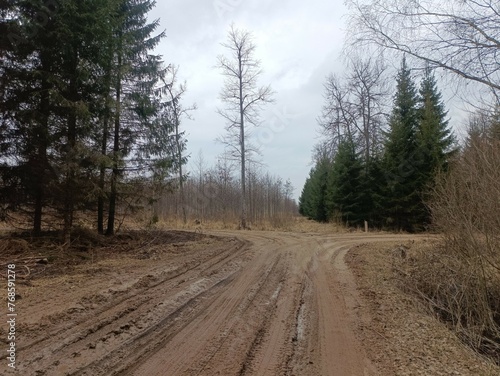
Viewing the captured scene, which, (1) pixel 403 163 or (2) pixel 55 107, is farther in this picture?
(1) pixel 403 163

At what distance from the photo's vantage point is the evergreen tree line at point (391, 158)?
76.8ft

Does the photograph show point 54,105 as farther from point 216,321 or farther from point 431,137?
point 431,137

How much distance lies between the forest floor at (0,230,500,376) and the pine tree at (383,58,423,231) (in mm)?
16987

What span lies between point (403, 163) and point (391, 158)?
1.19 m

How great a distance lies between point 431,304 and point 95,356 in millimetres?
6702

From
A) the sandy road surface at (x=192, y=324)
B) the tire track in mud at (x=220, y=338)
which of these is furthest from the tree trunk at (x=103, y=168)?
the tire track in mud at (x=220, y=338)

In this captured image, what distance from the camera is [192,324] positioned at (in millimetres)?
4980

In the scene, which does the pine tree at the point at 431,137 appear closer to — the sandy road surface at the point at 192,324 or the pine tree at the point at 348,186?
the pine tree at the point at 348,186

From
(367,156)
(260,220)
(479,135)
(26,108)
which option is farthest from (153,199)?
(367,156)

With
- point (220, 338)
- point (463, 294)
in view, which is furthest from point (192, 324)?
point (463, 294)

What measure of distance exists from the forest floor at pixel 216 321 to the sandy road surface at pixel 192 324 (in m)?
0.02

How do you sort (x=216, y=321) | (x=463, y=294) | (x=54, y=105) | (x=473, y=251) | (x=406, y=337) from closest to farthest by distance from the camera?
(x=406, y=337) → (x=216, y=321) → (x=463, y=294) → (x=473, y=251) → (x=54, y=105)

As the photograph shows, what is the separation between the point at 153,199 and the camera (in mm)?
15000

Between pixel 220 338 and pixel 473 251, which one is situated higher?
pixel 473 251
